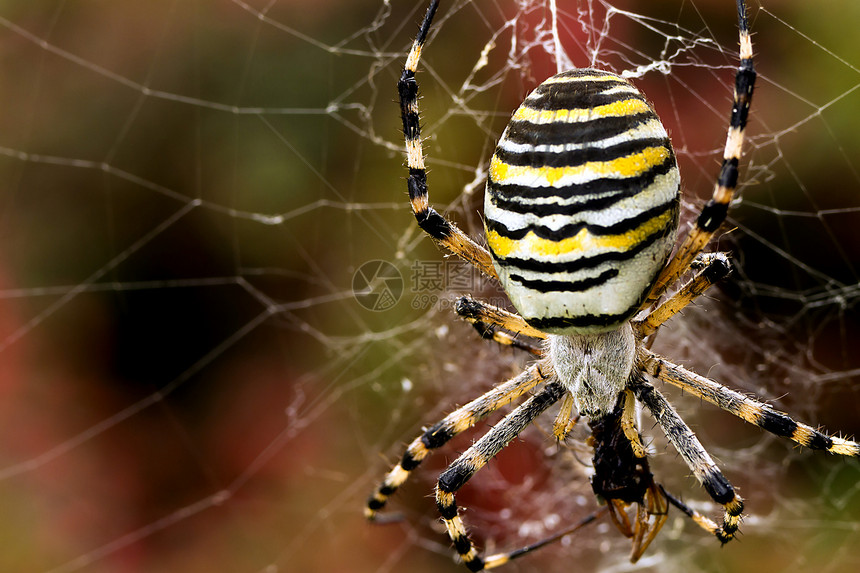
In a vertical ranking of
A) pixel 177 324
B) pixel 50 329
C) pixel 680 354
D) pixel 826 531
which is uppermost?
pixel 50 329

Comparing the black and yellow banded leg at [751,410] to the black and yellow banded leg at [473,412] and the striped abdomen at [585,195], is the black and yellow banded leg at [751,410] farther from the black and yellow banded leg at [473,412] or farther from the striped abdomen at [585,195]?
the striped abdomen at [585,195]

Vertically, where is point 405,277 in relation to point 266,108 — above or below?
below

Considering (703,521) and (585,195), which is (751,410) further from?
(585,195)

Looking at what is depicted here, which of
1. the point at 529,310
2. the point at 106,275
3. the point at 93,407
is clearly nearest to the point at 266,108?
the point at 106,275

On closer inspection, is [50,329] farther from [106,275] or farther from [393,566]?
[393,566]

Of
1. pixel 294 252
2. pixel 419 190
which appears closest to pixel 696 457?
pixel 419 190

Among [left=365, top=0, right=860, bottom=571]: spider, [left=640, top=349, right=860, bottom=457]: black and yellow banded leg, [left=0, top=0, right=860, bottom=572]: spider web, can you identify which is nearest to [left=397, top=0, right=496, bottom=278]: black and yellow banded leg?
[left=365, top=0, right=860, bottom=571]: spider

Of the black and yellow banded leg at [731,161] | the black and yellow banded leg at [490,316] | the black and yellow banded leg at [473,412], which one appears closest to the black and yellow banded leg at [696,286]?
the black and yellow banded leg at [731,161]
